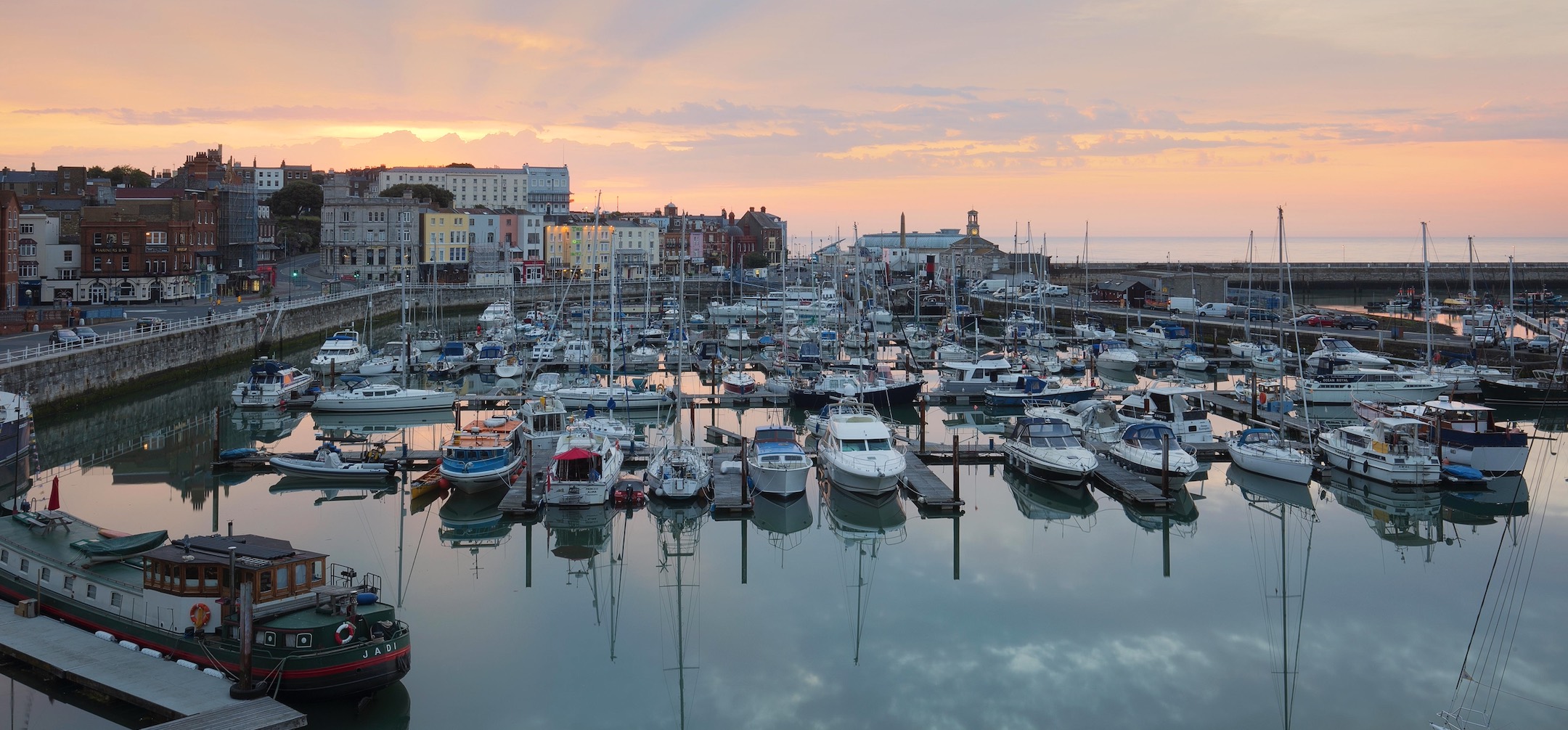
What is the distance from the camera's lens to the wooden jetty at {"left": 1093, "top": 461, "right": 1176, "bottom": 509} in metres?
27.5

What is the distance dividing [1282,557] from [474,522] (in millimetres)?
17341

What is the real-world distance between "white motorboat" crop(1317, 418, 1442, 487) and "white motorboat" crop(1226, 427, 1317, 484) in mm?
924

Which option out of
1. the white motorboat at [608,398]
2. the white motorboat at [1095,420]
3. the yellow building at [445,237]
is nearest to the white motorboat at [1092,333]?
the white motorboat at [1095,420]

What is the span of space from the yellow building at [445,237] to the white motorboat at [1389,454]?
87.8m

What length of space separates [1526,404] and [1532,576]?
22764mm

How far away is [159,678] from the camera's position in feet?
51.4

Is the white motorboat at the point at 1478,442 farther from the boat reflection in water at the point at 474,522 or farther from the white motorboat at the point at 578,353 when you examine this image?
the white motorboat at the point at 578,353

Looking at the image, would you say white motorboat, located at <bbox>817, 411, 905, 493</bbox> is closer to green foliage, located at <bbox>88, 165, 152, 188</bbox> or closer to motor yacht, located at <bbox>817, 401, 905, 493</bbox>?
motor yacht, located at <bbox>817, 401, 905, 493</bbox>

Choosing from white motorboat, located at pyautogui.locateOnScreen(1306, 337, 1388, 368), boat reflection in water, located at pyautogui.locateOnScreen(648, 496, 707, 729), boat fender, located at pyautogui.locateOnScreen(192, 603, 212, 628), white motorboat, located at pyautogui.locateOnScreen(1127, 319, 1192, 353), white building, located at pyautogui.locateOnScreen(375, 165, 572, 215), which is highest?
white building, located at pyautogui.locateOnScreen(375, 165, 572, 215)

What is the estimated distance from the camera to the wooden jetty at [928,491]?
27312 millimetres

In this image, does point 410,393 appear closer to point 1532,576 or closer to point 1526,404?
point 1532,576

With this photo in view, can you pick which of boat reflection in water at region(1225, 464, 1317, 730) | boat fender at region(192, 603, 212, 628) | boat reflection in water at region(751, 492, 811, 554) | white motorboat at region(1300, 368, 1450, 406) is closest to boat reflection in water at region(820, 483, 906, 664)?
boat reflection in water at region(751, 492, 811, 554)

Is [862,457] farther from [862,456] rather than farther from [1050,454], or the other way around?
[1050,454]

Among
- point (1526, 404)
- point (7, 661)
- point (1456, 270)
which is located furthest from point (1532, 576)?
point (1456, 270)
